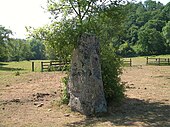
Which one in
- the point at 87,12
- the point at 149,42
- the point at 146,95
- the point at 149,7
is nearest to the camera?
the point at 87,12

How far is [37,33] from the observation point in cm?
1266

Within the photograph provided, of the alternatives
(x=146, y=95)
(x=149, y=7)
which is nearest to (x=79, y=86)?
(x=146, y=95)

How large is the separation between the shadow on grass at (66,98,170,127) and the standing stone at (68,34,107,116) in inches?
25.8

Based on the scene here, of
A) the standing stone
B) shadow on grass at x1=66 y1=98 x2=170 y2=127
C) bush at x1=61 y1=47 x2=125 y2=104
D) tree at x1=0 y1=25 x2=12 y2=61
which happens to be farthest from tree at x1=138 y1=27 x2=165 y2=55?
the standing stone

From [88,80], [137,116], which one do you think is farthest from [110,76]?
[137,116]

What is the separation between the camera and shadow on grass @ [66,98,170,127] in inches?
384

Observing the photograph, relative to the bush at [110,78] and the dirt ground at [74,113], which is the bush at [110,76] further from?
the dirt ground at [74,113]

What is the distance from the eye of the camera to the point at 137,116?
35.4 ft

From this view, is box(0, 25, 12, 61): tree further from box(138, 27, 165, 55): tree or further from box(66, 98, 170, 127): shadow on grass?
box(138, 27, 165, 55): tree

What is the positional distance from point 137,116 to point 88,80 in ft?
7.44

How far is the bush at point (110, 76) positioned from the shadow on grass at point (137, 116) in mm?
560

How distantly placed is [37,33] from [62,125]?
449 centimetres

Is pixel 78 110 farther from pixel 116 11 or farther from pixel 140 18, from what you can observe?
pixel 140 18

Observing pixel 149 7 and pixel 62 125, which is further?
pixel 149 7
